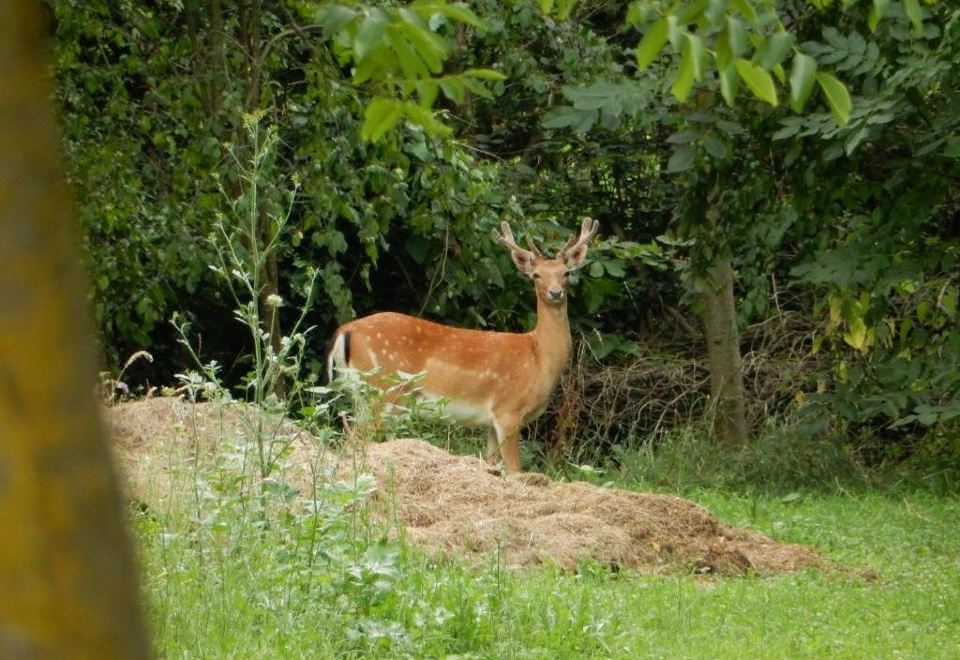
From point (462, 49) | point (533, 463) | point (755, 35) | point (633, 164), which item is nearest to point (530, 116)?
point (633, 164)

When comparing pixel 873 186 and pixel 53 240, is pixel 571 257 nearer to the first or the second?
pixel 873 186

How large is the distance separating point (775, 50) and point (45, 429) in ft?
5.55

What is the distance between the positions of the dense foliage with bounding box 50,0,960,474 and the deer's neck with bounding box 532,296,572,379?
1.66 feet

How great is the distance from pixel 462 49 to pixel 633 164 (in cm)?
245

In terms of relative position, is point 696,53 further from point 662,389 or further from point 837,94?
point 662,389

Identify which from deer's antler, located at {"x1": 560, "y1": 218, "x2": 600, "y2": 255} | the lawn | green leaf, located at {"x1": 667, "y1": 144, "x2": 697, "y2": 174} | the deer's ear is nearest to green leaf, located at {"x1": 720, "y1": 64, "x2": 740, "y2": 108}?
the lawn

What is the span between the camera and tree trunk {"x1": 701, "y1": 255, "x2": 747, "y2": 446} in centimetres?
1213

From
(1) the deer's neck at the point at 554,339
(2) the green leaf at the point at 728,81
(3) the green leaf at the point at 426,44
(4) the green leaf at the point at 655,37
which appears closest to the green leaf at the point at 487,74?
(3) the green leaf at the point at 426,44

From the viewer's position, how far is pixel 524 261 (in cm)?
1188

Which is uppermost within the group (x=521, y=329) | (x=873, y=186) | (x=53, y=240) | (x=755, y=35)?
(x=53, y=240)

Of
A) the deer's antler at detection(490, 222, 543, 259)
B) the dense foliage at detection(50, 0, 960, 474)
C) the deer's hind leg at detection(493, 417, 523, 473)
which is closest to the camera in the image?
the dense foliage at detection(50, 0, 960, 474)

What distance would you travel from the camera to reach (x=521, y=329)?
1415 cm

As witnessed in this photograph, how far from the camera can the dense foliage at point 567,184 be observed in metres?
8.48

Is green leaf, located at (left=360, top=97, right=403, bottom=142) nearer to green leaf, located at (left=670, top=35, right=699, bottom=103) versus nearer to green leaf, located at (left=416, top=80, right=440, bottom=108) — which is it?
green leaf, located at (left=416, top=80, right=440, bottom=108)
